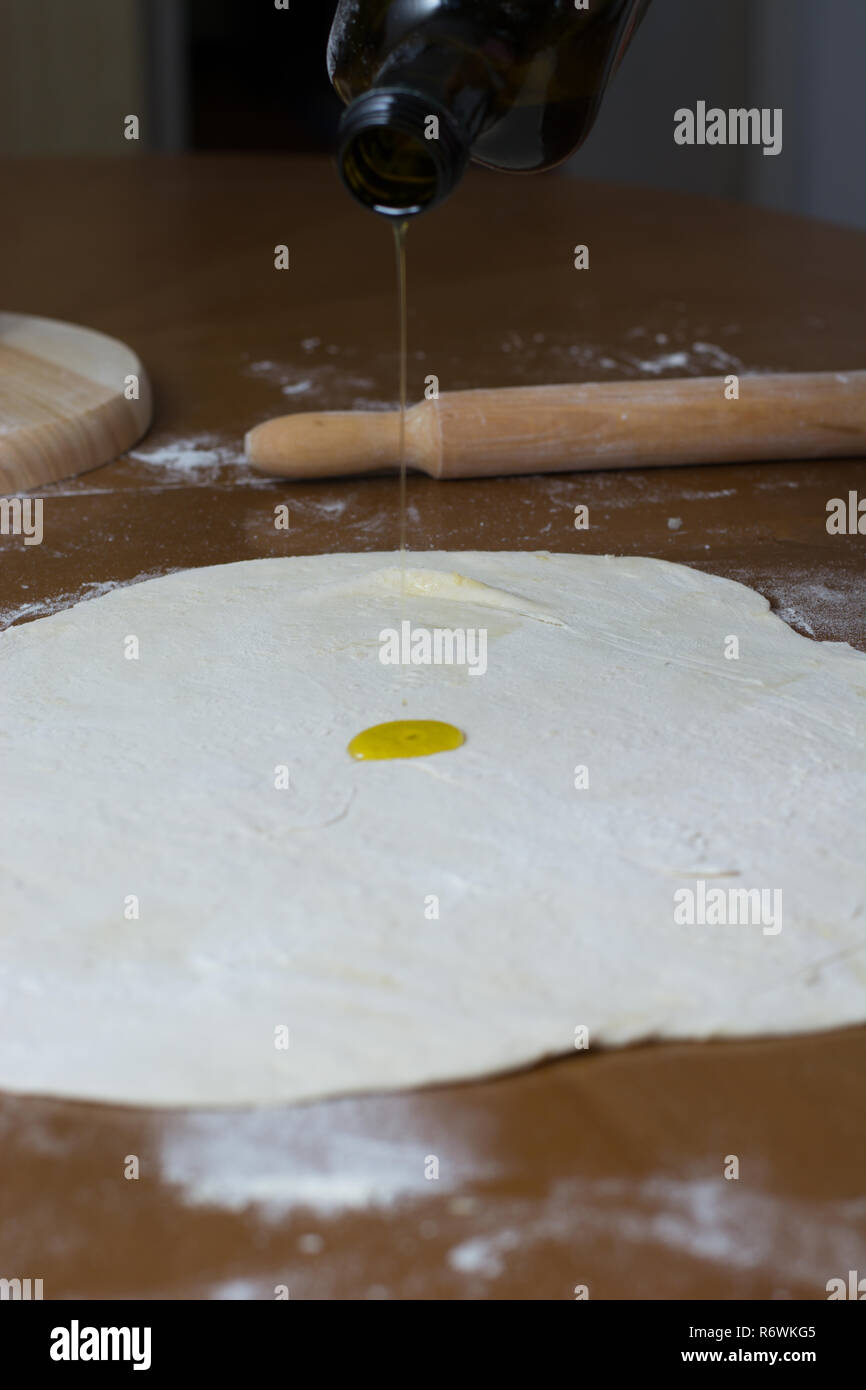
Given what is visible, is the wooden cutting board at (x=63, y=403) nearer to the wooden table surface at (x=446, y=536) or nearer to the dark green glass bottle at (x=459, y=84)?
the wooden table surface at (x=446, y=536)

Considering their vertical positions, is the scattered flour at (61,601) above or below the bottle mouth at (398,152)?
below

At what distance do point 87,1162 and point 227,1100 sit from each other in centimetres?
7

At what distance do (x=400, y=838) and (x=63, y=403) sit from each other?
0.89 meters

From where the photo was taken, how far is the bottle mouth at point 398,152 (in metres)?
0.71

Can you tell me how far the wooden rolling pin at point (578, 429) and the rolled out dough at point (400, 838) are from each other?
0.30 meters

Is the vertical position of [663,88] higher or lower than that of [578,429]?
higher

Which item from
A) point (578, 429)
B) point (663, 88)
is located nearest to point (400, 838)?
point (578, 429)

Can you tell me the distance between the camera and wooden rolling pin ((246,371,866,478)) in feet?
4.81

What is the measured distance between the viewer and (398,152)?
867mm

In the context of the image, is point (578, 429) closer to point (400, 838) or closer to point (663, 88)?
point (400, 838)

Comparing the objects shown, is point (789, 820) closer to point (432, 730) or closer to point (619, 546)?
point (432, 730)

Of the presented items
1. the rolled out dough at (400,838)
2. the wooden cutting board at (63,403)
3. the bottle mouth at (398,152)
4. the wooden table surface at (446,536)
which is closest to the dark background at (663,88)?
the wooden table surface at (446,536)

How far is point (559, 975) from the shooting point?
75 centimetres

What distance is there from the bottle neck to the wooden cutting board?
0.72 metres
